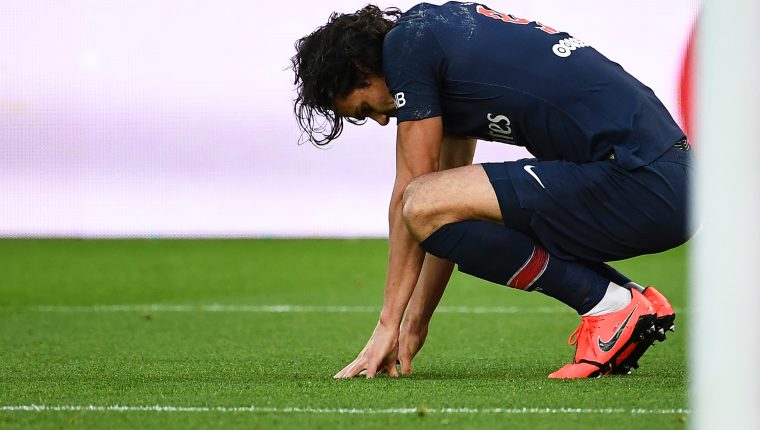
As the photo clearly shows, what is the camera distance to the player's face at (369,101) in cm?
240

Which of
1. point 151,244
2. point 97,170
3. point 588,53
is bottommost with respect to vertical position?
point 151,244

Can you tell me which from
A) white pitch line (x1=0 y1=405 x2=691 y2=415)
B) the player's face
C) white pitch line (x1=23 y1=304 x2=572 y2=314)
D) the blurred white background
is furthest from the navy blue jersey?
the blurred white background

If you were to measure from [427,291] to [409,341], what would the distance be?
12 centimetres

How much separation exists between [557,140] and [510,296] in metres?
2.57

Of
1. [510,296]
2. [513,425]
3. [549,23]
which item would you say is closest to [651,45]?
[549,23]

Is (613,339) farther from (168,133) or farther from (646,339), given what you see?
(168,133)

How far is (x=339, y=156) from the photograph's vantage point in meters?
7.00

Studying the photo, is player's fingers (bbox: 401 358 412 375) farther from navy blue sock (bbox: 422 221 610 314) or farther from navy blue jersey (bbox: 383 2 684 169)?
navy blue jersey (bbox: 383 2 684 169)

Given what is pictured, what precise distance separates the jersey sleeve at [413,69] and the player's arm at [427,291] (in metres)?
0.37

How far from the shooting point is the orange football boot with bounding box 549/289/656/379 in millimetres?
2361

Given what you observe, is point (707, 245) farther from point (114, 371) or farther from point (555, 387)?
point (114, 371)

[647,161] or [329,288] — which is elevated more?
[647,161]

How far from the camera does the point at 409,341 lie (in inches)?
99.8

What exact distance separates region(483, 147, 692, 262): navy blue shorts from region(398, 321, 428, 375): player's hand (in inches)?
A: 14.3
